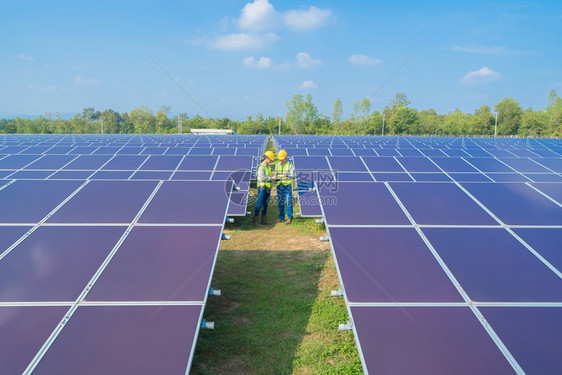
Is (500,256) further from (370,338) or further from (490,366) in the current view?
(370,338)

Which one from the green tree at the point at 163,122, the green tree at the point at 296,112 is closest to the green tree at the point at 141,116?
the green tree at the point at 163,122

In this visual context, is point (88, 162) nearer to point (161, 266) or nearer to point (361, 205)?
point (161, 266)

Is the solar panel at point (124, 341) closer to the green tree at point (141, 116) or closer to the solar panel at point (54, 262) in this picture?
the solar panel at point (54, 262)

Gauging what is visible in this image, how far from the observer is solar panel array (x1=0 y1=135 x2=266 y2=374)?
2.85 metres

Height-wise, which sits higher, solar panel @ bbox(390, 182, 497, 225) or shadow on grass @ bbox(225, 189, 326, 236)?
solar panel @ bbox(390, 182, 497, 225)

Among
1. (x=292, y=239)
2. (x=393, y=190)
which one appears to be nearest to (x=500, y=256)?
(x=393, y=190)

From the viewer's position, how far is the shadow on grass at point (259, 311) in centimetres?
459

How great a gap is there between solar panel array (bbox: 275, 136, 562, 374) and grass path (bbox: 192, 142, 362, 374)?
5.56ft

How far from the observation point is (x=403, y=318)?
10.4 ft

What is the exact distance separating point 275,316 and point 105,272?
2988mm

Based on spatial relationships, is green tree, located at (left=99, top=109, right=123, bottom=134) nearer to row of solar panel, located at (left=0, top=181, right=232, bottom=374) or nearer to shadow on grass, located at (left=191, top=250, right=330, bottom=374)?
shadow on grass, located at (left=191, top=250, right=330, bottom=374)

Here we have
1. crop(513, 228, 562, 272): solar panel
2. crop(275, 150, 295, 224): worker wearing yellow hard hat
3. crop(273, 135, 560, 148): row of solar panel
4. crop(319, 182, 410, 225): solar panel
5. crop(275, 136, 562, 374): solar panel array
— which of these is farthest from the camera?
crop(273, 135, 560, 148): row of solar panel

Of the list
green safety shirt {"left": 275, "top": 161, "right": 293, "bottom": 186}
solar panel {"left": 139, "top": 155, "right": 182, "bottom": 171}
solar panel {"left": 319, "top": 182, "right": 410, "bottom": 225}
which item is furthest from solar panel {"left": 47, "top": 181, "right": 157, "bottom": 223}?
solar panel {"left": 139, "top": 155, "right": 182, "bottom": 171}

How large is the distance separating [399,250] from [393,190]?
1.71 metres
